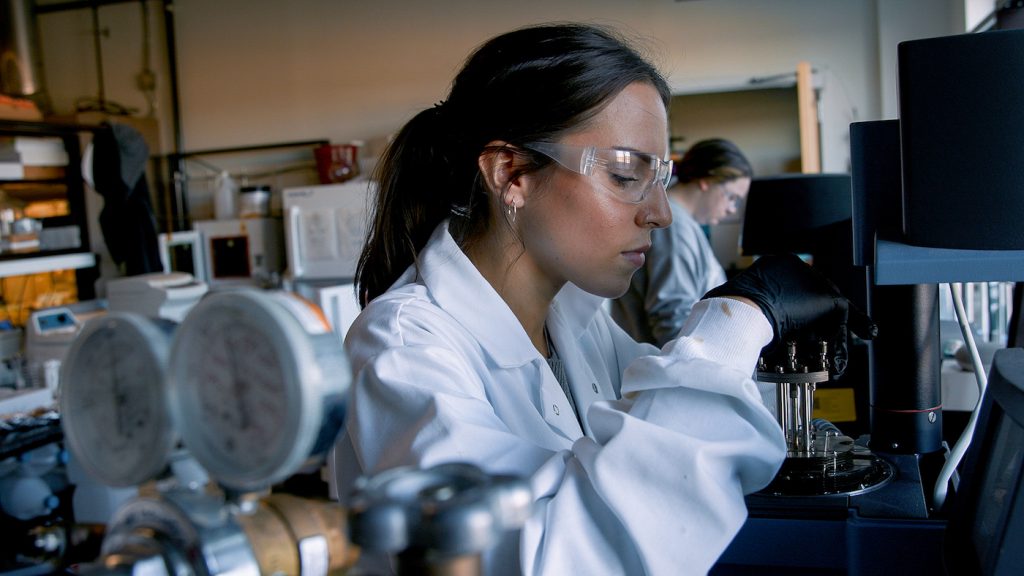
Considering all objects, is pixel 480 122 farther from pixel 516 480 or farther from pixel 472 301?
pixel 516 480

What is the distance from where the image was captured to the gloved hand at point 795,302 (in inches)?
39.1

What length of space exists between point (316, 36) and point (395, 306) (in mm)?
5293

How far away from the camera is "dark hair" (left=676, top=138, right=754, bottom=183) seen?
3.40 m

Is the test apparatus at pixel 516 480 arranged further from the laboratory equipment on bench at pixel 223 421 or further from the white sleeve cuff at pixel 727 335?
the white sleeve cuff at pixel 727 335

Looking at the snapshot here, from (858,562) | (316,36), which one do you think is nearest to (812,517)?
(858,562)

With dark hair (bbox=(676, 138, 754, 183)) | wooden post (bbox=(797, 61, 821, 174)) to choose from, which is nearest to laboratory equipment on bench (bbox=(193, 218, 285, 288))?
dark hair (bbox=(676, 138, 754, 183))

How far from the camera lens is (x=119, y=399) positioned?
1.57 ft

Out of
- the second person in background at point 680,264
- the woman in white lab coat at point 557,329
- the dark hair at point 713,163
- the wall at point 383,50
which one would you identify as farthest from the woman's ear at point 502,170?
the wall at point 383,50

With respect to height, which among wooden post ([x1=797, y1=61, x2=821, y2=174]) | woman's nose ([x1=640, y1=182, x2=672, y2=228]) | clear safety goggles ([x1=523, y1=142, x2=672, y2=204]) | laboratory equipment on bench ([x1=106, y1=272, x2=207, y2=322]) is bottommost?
laboratory equipment on bench ([x1=106, y1=272, x2=207, y2=322])

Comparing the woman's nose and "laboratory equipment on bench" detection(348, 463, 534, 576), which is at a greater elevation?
the woman's nose

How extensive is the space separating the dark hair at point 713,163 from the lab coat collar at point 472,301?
7.81 feet

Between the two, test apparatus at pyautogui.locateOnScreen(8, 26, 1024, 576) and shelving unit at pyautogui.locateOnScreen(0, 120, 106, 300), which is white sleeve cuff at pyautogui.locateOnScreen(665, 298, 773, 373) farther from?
shelving unit at pyautogui.locateOnScreen(0, 120, 106, 300)

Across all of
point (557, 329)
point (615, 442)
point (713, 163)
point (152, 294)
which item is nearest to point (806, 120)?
point (713, 163)

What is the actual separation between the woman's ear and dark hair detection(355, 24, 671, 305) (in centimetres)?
1
